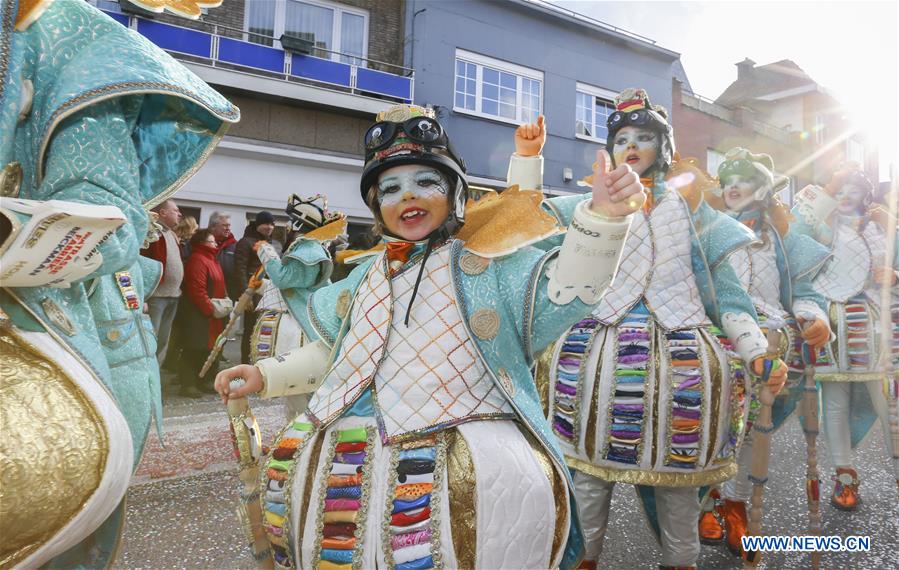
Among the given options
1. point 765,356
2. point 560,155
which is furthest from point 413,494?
point 560,155

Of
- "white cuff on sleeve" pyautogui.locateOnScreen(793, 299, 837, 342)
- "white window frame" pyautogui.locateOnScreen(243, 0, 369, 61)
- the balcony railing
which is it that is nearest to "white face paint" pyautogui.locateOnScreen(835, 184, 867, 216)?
"white cuff on sleeve" pyautogui.locateOnScreen(793, 299, 837, 342)

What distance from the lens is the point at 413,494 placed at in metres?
1.49

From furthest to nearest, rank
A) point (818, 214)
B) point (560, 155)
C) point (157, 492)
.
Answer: point (560, 155) → point (818, 214) → point (157, 492)

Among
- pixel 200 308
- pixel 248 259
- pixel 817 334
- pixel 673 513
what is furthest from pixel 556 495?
pixel 248 259

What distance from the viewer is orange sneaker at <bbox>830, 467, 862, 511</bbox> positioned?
3.84 metres

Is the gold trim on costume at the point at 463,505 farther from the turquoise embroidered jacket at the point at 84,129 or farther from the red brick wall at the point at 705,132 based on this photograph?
the red brick wall at the point at 705,132

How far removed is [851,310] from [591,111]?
11533mm

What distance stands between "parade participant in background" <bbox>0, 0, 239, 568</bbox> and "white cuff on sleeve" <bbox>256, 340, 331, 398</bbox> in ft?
1.17

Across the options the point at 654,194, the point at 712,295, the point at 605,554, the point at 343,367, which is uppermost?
the point at 654,194

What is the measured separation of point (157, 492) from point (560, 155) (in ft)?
39.8

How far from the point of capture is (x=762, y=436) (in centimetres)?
248

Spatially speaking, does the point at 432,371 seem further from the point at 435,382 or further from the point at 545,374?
the point at 545,374

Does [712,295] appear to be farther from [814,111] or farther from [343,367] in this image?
[814,111]

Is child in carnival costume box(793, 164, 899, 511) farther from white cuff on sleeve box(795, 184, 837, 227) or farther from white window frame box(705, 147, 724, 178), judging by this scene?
white window frame box(705, 147, 724, 178)
